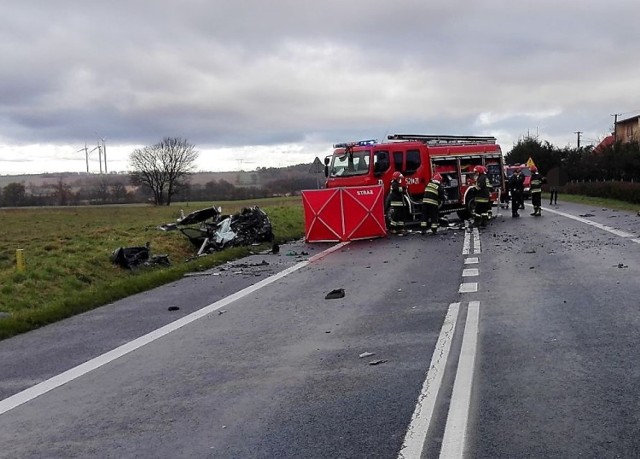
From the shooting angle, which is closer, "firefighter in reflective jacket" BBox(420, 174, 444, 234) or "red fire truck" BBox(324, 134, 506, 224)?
"firefighter in reflective jacket" BBox(420, 174, 444, 234)

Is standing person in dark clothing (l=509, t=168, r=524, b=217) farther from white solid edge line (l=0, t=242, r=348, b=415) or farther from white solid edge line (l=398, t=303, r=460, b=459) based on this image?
white solid edge line (l=398, t=303, r=460, b=459)

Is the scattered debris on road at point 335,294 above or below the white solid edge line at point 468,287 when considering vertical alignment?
below

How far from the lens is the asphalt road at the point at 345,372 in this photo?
397 centimetres

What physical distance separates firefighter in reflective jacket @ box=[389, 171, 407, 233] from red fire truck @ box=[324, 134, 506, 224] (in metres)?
0.47

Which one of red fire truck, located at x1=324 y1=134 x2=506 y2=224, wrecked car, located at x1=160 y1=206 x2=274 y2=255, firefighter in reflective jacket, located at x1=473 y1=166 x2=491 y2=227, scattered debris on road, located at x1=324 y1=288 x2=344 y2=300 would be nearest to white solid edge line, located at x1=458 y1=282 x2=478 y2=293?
scattered debris on road, located at x1=324 y1=288 x2=344 y2=300

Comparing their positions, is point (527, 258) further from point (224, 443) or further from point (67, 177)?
point (67, 177)

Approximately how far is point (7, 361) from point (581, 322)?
5.52 meters

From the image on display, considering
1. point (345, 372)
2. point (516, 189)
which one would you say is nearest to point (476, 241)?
point (516, 189)

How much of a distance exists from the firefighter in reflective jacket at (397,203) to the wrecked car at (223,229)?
3.68 meters

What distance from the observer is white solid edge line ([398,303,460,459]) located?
376 cm

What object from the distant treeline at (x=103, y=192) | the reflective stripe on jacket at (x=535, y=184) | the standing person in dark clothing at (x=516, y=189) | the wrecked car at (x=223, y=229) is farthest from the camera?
the distant treeline at (x=103, y=192)

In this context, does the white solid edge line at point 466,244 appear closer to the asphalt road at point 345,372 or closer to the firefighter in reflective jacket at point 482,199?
the firefighter in reflective jacket at point 482,199

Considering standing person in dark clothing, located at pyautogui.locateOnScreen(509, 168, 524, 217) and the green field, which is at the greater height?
standing person in dark clothing, located at pyautogui.locateOnScreen(509, 168, 524, 217)

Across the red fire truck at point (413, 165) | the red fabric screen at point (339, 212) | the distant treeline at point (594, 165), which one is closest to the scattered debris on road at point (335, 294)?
the red fabric screen at point (339, 212)
